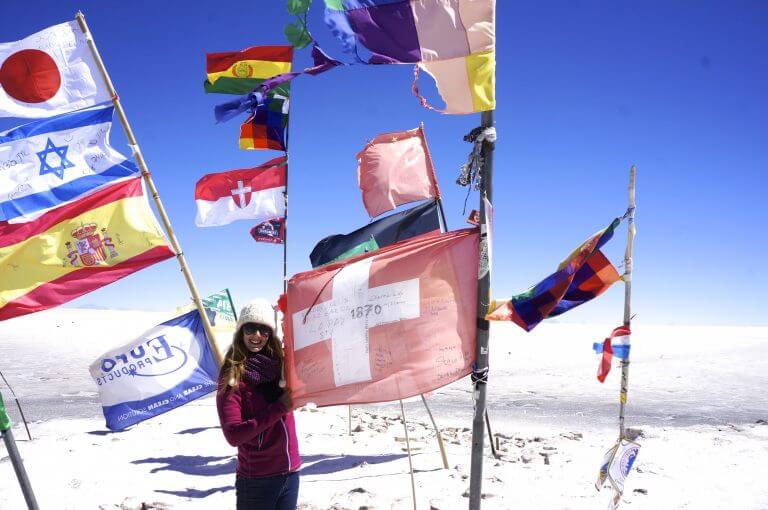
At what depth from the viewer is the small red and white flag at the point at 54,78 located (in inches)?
200

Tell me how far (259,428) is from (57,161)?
416cm

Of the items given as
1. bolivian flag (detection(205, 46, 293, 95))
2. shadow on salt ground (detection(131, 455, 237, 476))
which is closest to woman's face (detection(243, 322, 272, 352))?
shadow on salt ground (detection(131, 455, 237, 476))

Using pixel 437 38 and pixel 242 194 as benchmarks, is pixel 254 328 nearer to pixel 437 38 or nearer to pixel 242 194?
pixel 437 38

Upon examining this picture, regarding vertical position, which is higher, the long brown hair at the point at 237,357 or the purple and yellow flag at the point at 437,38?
the purple and yellow flag at the point at 437,38

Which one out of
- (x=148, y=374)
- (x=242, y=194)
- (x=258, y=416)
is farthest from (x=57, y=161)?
(x=258, y=416)

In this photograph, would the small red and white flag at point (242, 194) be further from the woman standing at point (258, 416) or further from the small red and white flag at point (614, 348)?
the small red and white flag at point (614, 348)

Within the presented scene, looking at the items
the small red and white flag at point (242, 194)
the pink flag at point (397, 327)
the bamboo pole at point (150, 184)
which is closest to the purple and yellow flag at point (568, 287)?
the pink flag at point (397, 327)

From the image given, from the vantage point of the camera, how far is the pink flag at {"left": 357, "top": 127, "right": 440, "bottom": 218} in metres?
7.38

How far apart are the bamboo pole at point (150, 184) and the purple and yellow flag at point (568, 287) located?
2.86 metres

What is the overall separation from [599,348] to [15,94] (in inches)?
A: 249

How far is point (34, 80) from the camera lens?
16.7 feet

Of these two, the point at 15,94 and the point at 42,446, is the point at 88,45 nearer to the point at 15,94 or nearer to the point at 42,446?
the point at 15,94

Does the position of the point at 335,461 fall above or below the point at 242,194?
below

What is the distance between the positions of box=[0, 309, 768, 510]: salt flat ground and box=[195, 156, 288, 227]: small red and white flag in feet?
13.2
